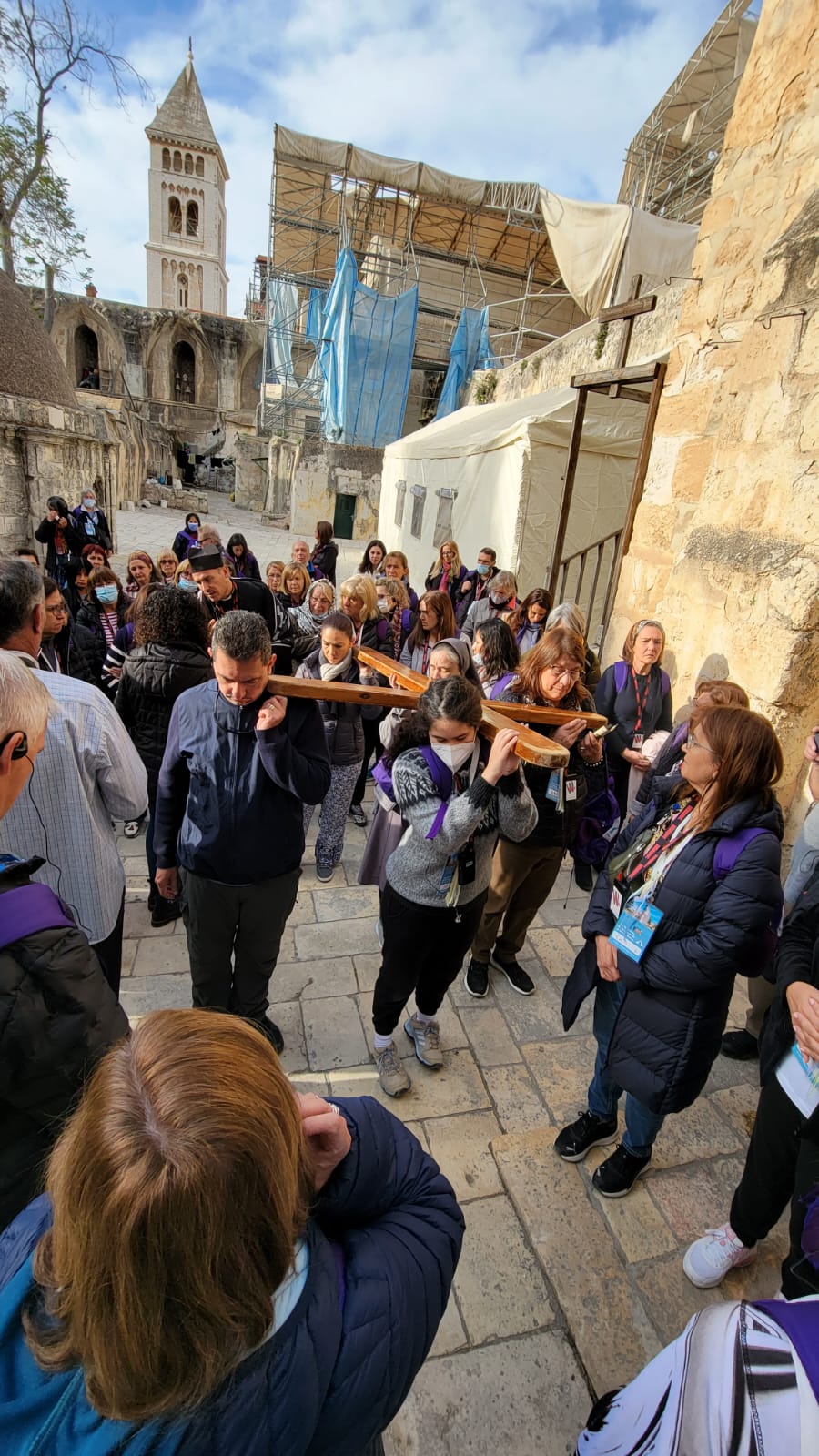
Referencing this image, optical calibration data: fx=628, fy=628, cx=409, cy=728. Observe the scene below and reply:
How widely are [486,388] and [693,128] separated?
6.34 meters

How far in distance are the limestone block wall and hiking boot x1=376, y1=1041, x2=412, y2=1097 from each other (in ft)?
7.70

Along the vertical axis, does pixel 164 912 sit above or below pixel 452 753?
below

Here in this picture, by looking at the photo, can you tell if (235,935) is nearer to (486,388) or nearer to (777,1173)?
(777,1173)

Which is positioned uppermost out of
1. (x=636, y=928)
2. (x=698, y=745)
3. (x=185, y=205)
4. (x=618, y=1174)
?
(x=185, y=205)

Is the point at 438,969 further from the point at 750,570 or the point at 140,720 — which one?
the point at 750,570

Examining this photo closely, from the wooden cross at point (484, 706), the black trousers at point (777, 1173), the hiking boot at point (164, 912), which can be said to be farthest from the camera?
the hiking boot at point (164, 912)

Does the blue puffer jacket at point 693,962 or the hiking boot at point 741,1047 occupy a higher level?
the blue puffer jacket at point 693,962

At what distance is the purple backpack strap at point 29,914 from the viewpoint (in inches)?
47.1

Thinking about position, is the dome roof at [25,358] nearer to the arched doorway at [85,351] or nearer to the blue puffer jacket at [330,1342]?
the blue puffer jacket at [330,1342]

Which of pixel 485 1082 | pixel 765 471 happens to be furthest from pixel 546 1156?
pixel 765 471

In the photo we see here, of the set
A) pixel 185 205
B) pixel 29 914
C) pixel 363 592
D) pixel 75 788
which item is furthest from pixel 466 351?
pixel 185 205

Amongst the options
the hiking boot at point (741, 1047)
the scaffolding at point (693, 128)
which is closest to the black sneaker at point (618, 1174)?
the hiking boot at point (741, 1047)

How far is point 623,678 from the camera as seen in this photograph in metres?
4.04

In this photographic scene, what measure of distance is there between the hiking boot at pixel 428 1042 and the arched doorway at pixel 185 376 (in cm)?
4229
